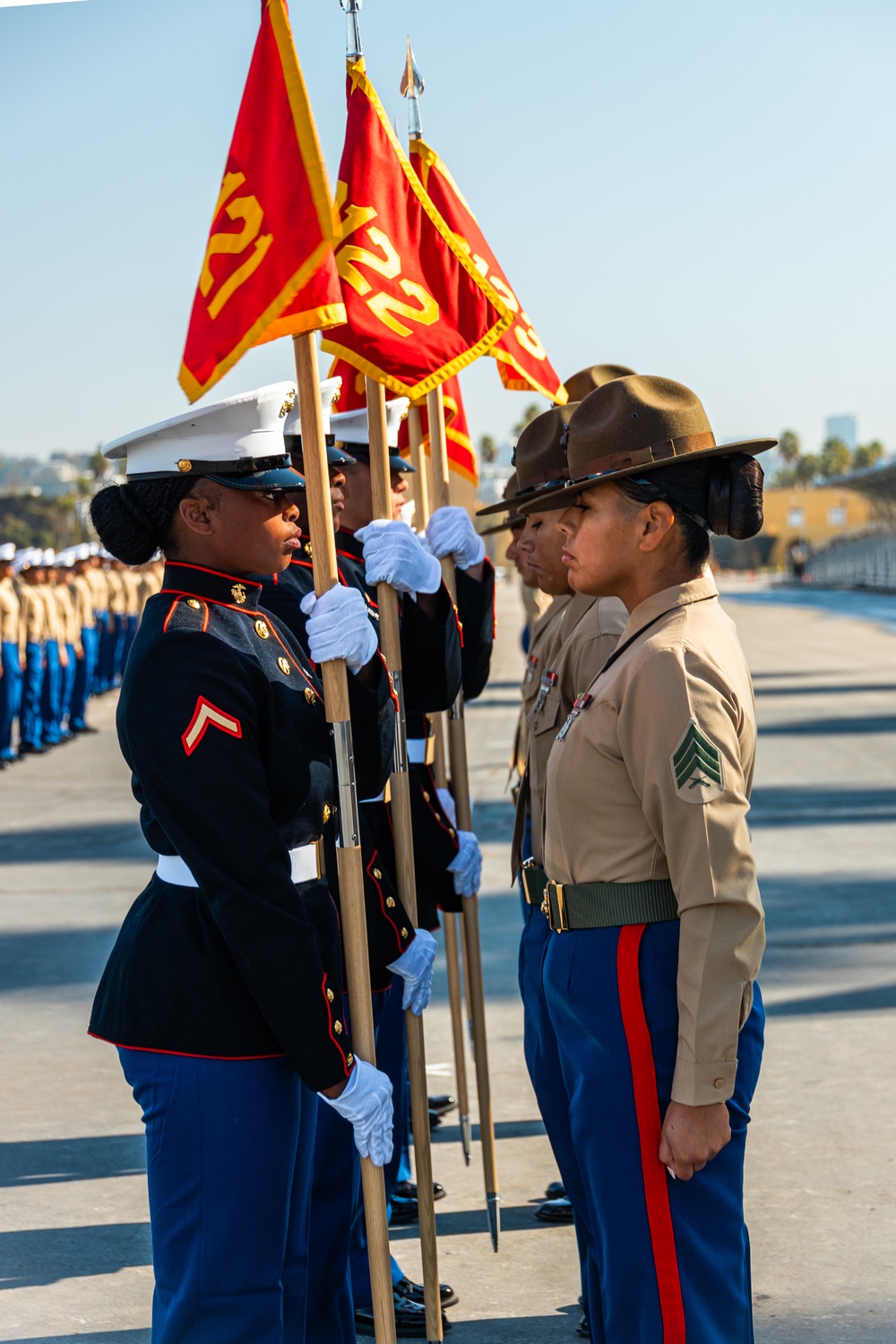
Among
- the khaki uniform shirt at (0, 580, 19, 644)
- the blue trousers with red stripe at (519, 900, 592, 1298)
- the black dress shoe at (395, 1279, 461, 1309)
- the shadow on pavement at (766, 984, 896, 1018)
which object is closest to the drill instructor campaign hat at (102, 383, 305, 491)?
the blue trousers with red stripe at (519, 900, 592, 1298)

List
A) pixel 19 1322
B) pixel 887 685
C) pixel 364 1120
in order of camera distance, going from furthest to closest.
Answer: pixel 887 685
pixel 19 1322
pixel 364 1120

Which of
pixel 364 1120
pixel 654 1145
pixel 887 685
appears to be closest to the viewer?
pixel 654 1145

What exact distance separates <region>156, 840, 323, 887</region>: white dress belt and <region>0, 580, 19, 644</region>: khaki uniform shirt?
12965 mm

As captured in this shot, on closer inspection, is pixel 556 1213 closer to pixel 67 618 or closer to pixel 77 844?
pixel 77 844

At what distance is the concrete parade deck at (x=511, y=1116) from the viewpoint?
12.3ft

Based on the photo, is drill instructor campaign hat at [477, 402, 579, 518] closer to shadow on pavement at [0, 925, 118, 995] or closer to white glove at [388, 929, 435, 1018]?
white glove at [388, 929, 435, 1018]

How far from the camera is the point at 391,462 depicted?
13.7 feet

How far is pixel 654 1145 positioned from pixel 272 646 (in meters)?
1.05

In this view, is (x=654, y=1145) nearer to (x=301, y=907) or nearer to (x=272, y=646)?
(x=301, y=907)

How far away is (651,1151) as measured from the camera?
2.36m

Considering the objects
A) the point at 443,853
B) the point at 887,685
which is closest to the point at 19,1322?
the point at 443,853

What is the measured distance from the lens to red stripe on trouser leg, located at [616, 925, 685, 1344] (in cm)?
233

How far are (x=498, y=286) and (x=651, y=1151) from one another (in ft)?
8.42

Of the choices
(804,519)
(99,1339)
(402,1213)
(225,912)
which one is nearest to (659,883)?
(225,912)
